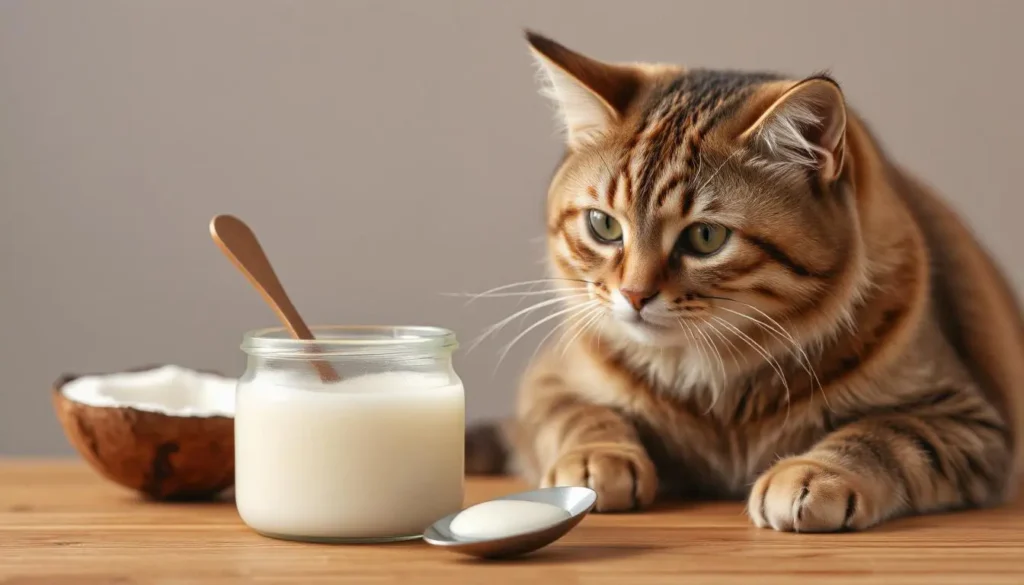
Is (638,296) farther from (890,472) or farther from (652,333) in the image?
(890,472)

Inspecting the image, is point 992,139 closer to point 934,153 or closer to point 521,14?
point 934,153

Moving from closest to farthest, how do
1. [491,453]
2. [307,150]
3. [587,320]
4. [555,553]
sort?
[555,553]
[587,320]
[491,453]
[307,150]

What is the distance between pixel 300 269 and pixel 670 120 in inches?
44.2

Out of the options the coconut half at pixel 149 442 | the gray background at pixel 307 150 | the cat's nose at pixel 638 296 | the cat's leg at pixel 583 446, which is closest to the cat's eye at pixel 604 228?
the cat's nose at pixel 638 296

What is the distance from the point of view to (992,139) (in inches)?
89.6

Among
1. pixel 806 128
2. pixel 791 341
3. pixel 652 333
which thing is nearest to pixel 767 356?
pixel 791 341

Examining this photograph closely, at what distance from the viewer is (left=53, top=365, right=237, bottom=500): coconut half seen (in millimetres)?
1341

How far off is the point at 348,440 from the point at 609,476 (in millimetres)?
354

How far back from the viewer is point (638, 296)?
129 centimetres

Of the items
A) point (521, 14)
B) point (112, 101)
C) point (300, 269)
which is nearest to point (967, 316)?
point (521, 14)

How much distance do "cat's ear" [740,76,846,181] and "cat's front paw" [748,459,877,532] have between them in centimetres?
33

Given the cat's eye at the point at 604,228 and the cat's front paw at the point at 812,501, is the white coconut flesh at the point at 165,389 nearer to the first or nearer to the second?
the cat's eye at the point at 604,228

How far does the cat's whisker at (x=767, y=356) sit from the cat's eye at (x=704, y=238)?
8 centimetres

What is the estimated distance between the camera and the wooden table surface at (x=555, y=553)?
1022mm
